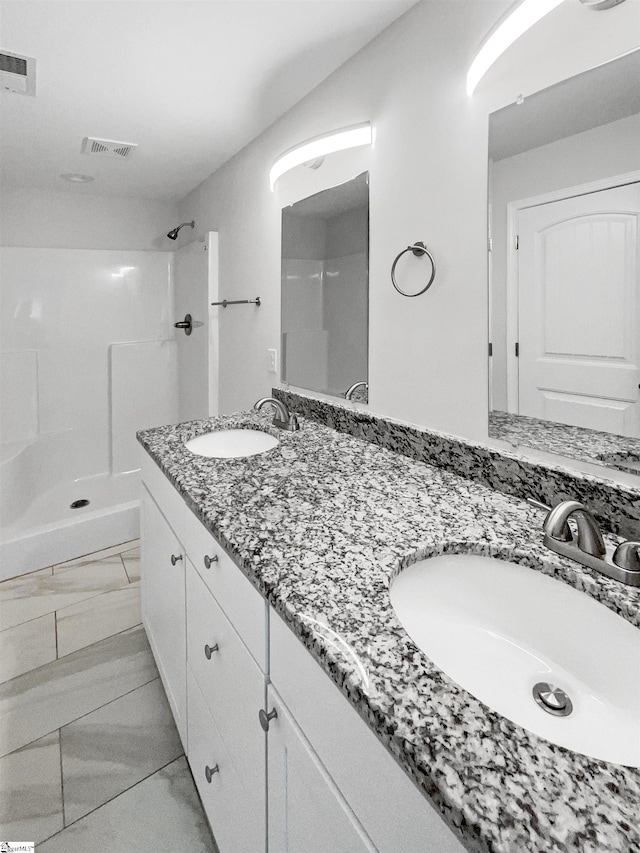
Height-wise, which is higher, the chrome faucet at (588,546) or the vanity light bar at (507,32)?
the vanity light bar at (507,32)

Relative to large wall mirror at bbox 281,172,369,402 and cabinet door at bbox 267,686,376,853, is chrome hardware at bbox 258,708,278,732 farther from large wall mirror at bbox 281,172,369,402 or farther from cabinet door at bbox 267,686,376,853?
large wall mirror at bbox 281,172,369,402

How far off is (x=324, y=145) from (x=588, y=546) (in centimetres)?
157

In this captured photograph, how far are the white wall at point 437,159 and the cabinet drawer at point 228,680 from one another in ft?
2.64

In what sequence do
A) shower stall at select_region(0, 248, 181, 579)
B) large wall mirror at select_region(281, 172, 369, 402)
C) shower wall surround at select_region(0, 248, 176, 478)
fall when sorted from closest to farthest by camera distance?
large wall mirror at select_region(281, 172, 369, 402), shower stall at select_region(0, 248, 181, 579), shower wall surround at select_region(0, 248, 176, 478)

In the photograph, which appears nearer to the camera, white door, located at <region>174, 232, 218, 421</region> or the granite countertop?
the granite countertop

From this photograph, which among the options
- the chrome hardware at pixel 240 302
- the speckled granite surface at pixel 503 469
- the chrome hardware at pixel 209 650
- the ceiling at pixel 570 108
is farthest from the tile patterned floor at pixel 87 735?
the ceiling at pixel 570 108

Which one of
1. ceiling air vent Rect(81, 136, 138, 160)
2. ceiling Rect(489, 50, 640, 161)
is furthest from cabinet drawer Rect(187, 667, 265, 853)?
ceiling air vent Rect(81, 136, 138, 160)

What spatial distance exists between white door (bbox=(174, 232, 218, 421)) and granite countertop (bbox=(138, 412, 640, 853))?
1.44m

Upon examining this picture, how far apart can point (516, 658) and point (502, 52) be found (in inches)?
51.0

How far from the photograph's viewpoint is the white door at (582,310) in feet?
3.12

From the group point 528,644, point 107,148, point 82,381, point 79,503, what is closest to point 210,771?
point 528,644

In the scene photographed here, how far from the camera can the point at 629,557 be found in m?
0.80

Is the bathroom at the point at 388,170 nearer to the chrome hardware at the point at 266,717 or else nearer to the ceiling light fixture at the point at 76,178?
the ceiling light fixture at the point at 76,178

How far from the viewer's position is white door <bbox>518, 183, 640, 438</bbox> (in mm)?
951
